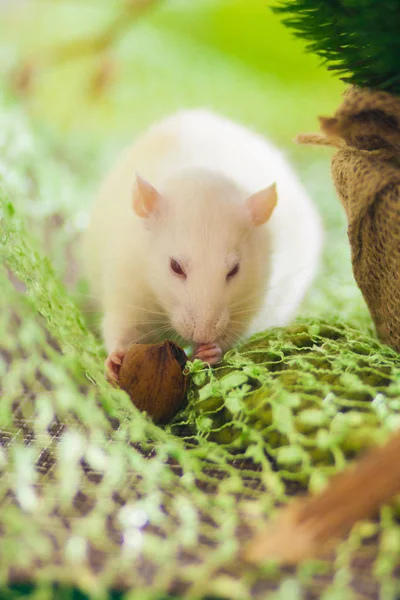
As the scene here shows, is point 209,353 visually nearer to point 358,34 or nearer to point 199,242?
point 199,242

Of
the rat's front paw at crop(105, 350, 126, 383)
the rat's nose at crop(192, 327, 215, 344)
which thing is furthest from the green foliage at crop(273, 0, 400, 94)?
the rat's front paw at crop(105, 350, 126, 383)

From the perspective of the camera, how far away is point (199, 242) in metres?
1.38

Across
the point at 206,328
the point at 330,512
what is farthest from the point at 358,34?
the point at 330,512

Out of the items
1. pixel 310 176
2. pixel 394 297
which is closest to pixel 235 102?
pixel 310 176

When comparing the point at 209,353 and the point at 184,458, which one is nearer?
the point at 184,458

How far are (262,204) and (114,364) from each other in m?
0.53

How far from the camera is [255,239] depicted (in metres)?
1.54

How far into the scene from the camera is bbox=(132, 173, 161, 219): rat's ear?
4.73 ft

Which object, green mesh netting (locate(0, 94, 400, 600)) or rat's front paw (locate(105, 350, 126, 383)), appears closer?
green mesh netting (locate(0, 94, 400, 600))

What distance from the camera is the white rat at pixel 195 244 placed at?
54.2 inches

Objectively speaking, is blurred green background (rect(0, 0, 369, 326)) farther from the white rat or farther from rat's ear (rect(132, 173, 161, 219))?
rat's ear (rect(132, 173, 161, 219))

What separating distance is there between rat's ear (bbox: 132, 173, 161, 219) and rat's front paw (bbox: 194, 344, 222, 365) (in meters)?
0.36

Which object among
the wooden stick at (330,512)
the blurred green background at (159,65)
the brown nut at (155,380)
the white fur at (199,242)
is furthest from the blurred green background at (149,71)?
the wooden stick at (330,512)

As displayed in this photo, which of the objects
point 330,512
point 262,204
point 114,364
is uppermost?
point 262,204
